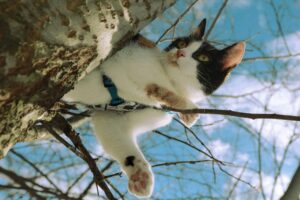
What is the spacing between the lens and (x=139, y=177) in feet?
7.62

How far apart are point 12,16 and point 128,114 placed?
1.73m

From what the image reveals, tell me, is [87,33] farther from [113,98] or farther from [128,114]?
[128,114]

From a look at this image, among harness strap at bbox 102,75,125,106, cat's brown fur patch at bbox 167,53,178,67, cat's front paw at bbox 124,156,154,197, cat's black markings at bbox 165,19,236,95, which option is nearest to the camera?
cat's front paw at bbox 124,156,154,197

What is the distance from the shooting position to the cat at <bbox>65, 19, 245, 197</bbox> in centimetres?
240

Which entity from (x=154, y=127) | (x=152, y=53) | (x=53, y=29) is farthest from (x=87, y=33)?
(x=154, y=127)

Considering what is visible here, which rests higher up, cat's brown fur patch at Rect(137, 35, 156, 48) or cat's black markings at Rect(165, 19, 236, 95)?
cat's brown fur patch at Rect(137, 35, 156, 48)

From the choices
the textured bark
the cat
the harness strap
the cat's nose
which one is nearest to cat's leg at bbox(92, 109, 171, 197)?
the cat

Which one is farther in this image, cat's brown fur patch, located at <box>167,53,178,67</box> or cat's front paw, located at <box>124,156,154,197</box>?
cat's brown fur patch, located at <box>167,53,178,67</box>

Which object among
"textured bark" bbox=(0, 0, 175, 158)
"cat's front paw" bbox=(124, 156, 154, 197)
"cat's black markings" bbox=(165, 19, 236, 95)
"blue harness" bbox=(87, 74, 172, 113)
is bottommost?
"cat's front paw" bbox=(124, 156, 154, 197)

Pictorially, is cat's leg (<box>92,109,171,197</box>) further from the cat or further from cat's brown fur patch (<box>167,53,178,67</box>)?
cat's brown fur patch (<box>167,53,178,67</box>)

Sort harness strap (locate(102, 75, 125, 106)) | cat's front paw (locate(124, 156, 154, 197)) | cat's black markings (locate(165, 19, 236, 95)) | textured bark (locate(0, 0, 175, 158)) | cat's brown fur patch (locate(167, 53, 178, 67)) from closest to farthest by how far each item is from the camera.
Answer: textured bark (locate(0, 0, 175, 158)) → cat's front paw (locate(124, 156, 154, 197)) → harness strap (locate(102, 75, 125, 106)) → cat's brown fur patch (locate(167, 53, 178, 67)) → cat's black markings (locate(165, 19, 236, 95))

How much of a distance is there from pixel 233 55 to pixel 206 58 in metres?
0.20

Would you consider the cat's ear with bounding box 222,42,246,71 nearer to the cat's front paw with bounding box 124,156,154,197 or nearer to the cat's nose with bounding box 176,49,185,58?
the cat's nose with bounding box 176,49,185,58

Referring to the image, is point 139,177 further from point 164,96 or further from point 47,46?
point 47,46
